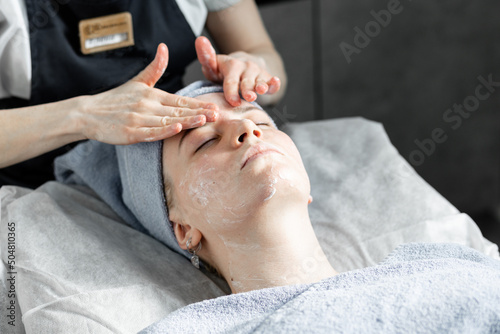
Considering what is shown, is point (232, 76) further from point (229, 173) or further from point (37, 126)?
point (37, 126)

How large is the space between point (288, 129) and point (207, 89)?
0.52 meters

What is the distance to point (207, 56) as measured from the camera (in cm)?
146

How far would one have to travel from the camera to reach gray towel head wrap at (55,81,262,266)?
1.37m

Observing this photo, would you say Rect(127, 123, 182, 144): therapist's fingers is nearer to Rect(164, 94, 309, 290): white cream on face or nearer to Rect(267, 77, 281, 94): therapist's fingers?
Rect(164, 94, 309, 290): white cream on face

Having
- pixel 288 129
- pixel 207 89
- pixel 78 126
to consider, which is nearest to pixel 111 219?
pixel 78 126

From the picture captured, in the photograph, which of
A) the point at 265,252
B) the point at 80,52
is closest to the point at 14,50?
the point at 80,52

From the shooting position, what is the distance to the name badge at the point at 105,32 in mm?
1592

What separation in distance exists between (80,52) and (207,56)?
15.7 inches

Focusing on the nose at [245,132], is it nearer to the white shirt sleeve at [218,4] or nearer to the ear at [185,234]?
the ear at [185,234]

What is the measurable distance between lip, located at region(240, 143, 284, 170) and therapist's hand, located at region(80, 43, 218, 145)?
0.14 metres

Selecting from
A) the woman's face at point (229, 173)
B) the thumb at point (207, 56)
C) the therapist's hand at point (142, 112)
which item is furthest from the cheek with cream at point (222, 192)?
the thumb at point (207, 56)

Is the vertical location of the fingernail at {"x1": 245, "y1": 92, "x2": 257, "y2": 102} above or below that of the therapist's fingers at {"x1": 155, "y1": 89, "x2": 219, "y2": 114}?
below

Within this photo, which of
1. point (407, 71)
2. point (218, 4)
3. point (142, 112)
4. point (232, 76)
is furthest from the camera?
point (407, 71)

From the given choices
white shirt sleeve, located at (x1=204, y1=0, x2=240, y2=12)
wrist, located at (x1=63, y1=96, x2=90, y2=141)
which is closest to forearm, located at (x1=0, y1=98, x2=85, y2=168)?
wrist, located at (x1=63, y1=96, x2=90, y2=141)
